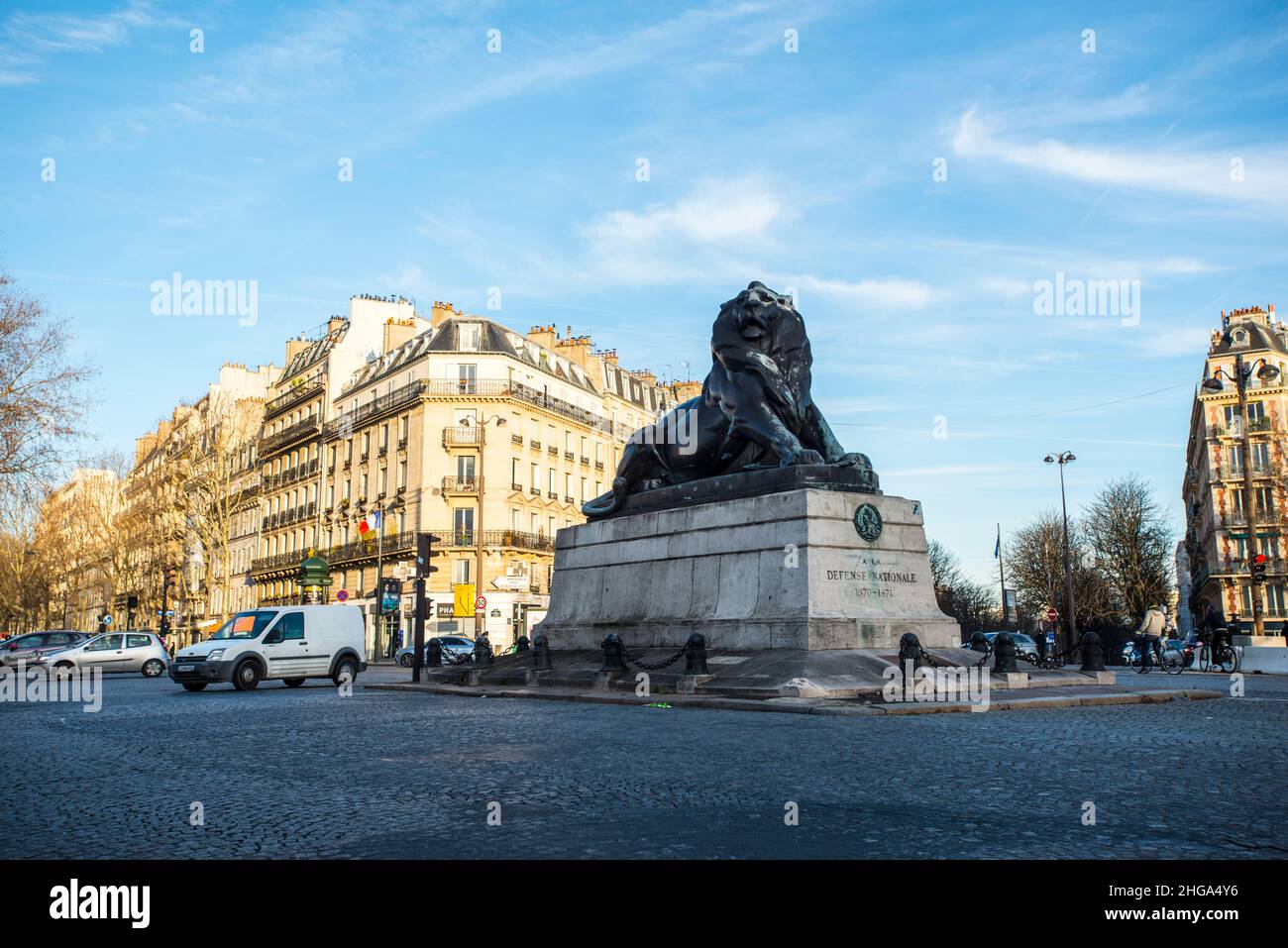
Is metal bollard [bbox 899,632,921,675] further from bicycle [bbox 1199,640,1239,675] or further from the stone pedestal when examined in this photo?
bicycle [bbox 1199,640,1239,675]

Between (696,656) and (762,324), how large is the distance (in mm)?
5170

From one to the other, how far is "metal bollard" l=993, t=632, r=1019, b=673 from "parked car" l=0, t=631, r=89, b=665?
87.0 ft

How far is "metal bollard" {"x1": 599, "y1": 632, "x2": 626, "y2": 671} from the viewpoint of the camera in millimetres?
13970

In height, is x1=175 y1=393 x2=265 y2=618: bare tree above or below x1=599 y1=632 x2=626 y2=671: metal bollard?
above

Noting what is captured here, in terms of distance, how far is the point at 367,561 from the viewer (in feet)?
181

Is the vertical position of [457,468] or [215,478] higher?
[457,468]

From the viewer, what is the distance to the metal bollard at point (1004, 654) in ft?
43.3

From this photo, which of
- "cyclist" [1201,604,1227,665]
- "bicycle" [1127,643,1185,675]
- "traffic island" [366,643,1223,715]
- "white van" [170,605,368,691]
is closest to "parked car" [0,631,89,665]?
"white van" [170,605,368,691]

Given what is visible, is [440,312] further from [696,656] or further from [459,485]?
[696,656]

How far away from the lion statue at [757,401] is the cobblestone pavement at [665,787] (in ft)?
17.5

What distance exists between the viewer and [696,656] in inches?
504

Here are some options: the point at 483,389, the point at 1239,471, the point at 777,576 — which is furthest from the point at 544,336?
the point at 777,576
